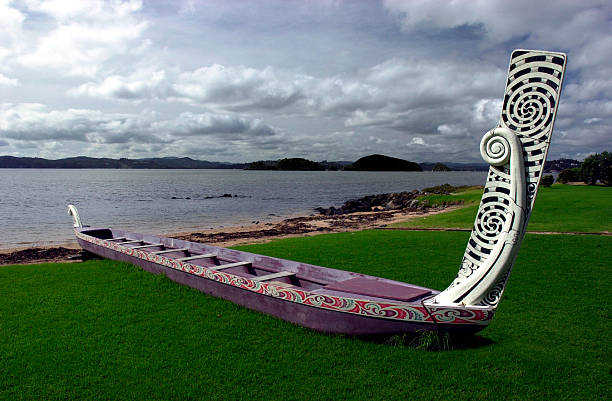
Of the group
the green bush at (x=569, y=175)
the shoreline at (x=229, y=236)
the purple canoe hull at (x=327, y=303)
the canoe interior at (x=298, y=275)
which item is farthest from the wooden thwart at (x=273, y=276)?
the green bush at (x=569, y=175)

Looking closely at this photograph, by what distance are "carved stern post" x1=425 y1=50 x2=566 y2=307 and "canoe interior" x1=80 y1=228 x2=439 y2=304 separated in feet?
2.04

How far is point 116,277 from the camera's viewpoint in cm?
984

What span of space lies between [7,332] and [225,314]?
3.35 m

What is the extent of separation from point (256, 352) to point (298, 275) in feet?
9.02

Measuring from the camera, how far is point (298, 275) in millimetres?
8336

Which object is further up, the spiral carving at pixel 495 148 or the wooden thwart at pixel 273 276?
the spiral carving at pixel 495 148

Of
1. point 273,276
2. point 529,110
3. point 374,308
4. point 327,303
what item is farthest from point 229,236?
point 529,110

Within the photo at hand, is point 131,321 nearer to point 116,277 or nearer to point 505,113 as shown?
point 116,277

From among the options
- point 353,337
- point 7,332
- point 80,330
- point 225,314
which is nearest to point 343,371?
point 353,337

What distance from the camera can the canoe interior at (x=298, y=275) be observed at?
616 centimetres

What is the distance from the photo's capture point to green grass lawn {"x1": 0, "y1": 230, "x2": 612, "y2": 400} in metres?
4.78

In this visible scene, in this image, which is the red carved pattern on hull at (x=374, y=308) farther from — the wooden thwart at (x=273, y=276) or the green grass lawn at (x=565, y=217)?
the green grass lawn at (x=565, y=217)

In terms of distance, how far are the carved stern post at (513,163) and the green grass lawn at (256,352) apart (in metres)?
0.95

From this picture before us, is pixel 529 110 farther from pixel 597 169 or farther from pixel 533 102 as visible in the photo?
pixel 597 169
